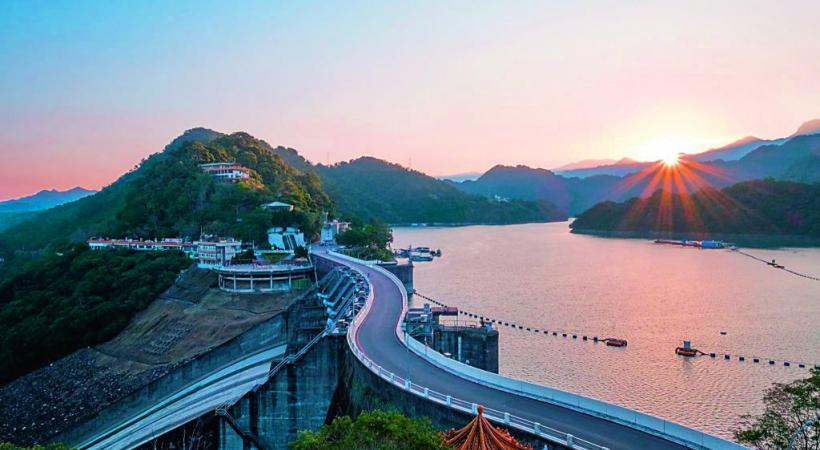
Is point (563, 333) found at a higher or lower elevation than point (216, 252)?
lower

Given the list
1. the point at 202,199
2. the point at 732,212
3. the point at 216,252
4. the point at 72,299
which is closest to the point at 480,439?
the point at 216,252

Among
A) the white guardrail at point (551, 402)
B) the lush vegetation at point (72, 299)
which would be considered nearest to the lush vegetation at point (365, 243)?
the lush vegetation at point (72, 299)

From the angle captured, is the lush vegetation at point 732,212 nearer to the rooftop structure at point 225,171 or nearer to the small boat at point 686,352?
the small boat at point 686,352

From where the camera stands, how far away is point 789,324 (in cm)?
4344

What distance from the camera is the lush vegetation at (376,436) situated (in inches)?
414

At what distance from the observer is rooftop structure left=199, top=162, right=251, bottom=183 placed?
74.8 metres

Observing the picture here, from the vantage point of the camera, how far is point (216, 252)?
56031 millimetres

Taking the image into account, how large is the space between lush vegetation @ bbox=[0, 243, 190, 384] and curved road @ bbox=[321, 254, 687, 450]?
30.8 meters

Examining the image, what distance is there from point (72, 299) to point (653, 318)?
48.5m

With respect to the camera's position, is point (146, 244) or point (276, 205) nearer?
point (146, 244)

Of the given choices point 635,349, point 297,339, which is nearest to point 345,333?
point 297,339

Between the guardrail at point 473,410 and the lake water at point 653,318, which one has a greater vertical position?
the guardrail at point 473,410

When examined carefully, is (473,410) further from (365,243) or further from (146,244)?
(146,244)

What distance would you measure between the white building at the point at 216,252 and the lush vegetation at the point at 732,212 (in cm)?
9840
